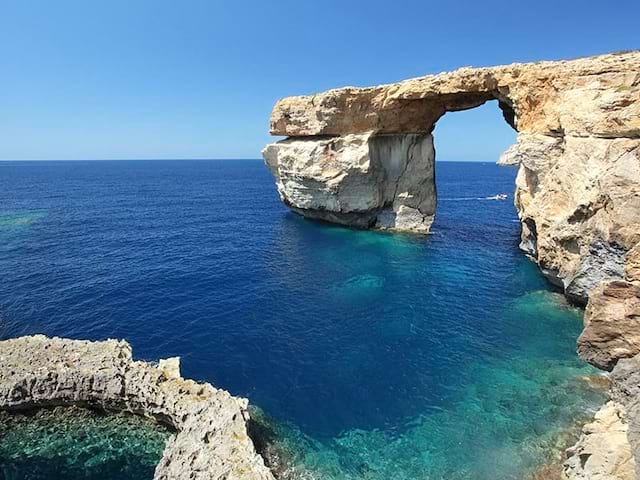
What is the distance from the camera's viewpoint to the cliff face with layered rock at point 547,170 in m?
15.1

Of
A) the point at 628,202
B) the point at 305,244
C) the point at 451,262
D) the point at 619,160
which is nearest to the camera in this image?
the point at 628,202

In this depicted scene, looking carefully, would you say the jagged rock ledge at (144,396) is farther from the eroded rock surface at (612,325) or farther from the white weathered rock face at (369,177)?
the white weathered rock face at (369,177)

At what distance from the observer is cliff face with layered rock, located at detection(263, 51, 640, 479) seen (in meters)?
15.1

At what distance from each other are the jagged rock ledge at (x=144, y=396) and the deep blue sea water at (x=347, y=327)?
275cm

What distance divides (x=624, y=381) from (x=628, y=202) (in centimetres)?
1118

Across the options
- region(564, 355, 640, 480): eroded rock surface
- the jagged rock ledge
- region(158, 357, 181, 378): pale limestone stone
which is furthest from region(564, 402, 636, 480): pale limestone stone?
region(158, 357, 181, 378): pale limestone stone

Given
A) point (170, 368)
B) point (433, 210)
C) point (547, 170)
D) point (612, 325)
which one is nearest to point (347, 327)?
point (170, 368)

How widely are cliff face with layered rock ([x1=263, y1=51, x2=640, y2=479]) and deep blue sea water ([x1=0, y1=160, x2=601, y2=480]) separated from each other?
12.3ft

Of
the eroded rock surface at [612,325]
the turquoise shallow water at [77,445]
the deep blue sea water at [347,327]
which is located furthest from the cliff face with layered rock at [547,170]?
the turquoise shallow water at [77,445]

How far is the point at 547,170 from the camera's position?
32.3 meters

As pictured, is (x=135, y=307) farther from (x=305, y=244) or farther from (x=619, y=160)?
(x=619, y=160)

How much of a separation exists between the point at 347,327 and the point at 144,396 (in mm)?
13473

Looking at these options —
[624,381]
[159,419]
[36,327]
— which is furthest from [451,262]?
[36,327]

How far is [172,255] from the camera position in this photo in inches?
1715
